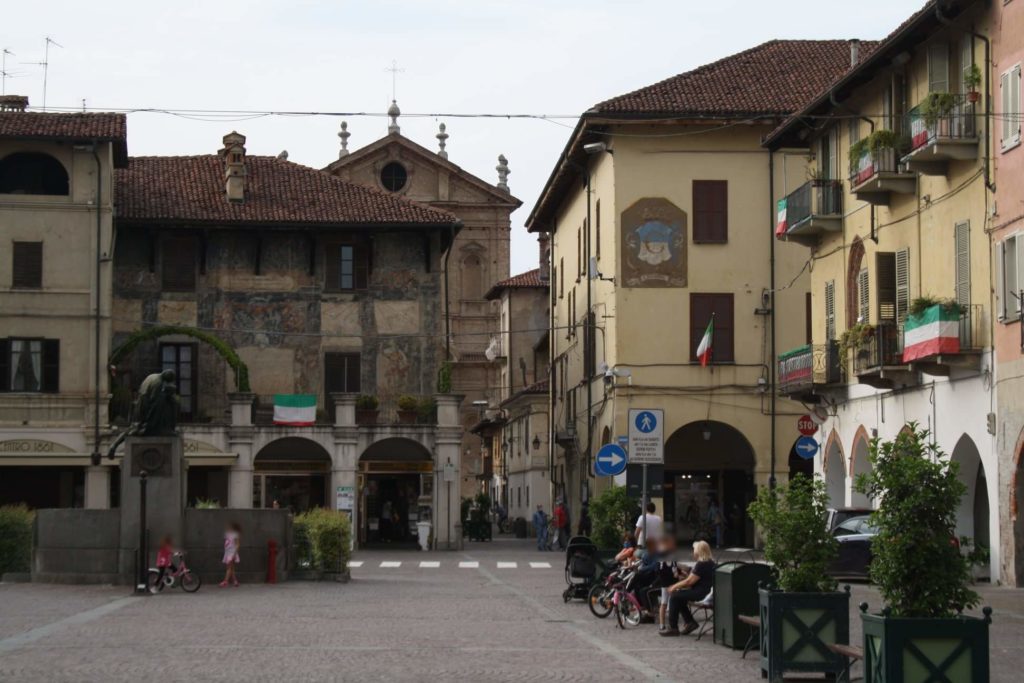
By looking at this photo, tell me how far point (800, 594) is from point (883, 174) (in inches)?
751

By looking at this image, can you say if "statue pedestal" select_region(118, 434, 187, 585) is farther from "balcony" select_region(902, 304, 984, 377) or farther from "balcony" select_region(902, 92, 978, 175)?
"balcony" select_region(902, 92, 978, 175)

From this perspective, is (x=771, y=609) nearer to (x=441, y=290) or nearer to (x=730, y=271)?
(x=730, y=271)

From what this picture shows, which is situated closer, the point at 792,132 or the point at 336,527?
the point at 336,527

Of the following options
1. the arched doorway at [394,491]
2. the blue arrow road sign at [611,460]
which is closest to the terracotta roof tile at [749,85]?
the arched doorway at [394,491]

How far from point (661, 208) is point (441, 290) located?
9513mm

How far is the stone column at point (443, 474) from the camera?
5394 cm

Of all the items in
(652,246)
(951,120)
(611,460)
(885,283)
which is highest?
(652,246)

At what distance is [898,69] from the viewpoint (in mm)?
35281

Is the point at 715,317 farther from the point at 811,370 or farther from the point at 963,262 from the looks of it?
the point at 963,262

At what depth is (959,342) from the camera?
103 feet

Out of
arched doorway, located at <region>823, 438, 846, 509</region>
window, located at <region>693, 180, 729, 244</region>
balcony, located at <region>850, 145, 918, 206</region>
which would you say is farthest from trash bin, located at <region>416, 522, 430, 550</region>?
balcony, located at <region>850, 145, 918, 206</region>

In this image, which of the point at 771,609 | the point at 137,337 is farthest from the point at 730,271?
the point at 771,609

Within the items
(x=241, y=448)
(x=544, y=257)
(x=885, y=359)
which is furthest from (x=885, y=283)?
(x=544, y=257)

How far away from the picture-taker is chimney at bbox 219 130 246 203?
186ft
